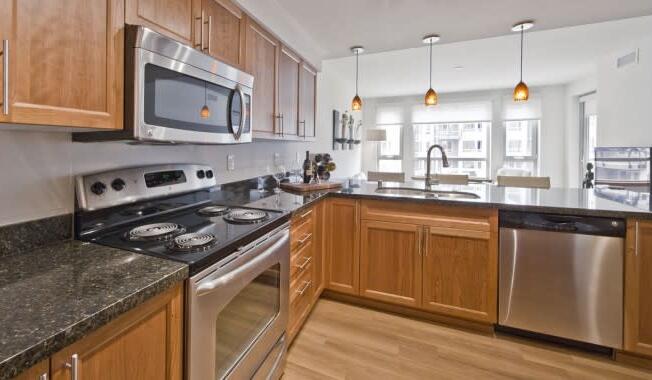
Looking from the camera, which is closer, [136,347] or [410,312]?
[136,347]

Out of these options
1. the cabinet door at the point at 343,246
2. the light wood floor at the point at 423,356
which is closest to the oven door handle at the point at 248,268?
the light wood floor at the point at 423,356

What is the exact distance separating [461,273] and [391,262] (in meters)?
0.46

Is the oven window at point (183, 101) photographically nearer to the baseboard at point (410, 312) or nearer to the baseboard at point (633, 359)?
the baseboard at point (410, 312)

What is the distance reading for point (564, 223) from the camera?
1.82 m

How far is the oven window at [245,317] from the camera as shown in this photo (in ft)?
3.61

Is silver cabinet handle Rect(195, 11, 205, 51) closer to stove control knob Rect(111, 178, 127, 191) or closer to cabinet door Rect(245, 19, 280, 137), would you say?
cabinet door Rect(245, 19, 280, 137)

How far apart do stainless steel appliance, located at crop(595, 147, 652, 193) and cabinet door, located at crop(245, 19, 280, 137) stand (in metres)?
3.73

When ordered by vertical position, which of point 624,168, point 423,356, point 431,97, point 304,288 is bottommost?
point 423,356

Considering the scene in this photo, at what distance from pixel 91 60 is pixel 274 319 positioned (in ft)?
4.05

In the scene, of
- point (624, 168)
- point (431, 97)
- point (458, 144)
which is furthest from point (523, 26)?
point (458, 144)

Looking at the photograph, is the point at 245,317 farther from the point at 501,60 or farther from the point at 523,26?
the point at 501,60

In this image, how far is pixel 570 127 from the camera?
5.70 metres

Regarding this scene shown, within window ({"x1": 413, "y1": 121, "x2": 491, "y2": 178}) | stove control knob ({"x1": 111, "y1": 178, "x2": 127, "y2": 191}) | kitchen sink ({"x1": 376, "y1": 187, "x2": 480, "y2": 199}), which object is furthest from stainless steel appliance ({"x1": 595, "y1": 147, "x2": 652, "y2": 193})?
stove control knob ({"x1": 111, "y1": 178, "x2": 127, "y2": 191})

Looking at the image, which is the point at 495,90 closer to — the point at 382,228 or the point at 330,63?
the point at 330,63
